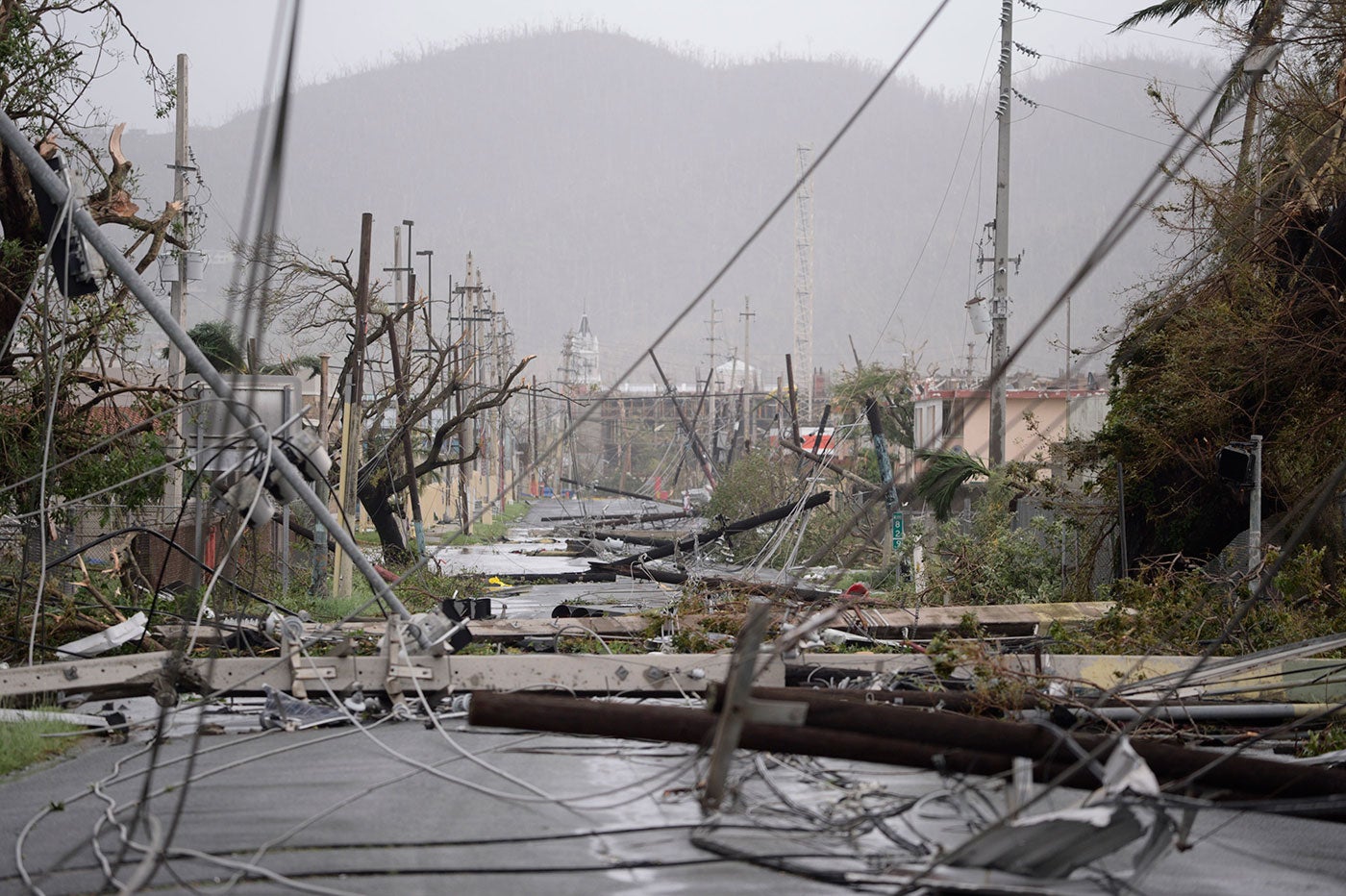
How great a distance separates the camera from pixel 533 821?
17.8 ft

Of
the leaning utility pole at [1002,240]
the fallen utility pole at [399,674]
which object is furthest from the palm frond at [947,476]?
the fallen utility pole at [399,674]

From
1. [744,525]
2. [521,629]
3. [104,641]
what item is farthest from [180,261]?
[104,641]

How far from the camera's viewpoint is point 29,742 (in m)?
7.09

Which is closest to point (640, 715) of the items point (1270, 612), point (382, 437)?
point (1270, 612)

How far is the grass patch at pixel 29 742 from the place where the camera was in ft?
22.2

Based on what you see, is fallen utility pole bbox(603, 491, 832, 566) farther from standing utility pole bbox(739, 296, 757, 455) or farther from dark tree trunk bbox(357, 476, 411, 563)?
standing utility pole bbox(739, 296, 757, 455)

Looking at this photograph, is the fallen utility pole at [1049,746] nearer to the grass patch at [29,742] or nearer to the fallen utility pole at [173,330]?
the fallen utility pole at [173,330]

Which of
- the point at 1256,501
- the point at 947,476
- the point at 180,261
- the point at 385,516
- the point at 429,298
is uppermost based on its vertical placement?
the point at 429,298

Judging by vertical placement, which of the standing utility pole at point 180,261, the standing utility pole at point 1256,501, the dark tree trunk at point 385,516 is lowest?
the dark tree trunk at point 385,516

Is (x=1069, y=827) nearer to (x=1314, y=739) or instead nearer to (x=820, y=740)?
(x=820, y=740)

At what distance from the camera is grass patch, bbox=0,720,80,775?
22.2ft

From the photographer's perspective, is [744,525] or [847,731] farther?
[744,525]

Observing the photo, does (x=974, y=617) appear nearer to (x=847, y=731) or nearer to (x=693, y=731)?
(x=847, y=731)

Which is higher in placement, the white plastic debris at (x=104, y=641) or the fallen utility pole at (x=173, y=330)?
the fallen utility pole at (x=173, y=330)
